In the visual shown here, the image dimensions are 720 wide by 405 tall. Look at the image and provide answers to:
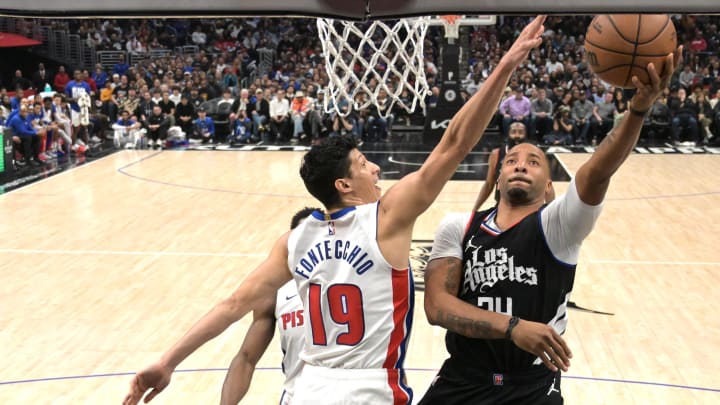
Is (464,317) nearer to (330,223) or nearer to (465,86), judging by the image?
(330,223)

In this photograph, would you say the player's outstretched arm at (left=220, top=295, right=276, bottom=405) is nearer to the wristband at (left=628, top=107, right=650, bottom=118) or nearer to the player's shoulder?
the player's shoulder

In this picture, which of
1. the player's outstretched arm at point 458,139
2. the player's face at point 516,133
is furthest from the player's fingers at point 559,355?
the player's face at point 516,133

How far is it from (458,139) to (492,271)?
0.70 meters

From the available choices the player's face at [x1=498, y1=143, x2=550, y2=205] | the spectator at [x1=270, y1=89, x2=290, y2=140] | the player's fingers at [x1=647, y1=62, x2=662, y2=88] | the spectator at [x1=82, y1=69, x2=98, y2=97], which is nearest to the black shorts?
the player's face at [x1=498, y1=143, x2=550, y2=205]

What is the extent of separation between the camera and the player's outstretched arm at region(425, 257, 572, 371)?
294cm

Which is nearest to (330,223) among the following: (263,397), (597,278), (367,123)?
(263,397)

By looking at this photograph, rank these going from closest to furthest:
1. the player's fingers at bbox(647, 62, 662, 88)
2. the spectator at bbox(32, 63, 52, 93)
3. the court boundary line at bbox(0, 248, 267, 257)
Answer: the player's fingers at bbox(647, 62, 662, 88) → the court boundary line at bbox(0, 248, 267, 257) → the spectator at bbox(32, 63, 52, 93)

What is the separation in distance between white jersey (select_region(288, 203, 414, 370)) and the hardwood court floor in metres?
2.80

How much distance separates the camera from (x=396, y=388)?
2947mm

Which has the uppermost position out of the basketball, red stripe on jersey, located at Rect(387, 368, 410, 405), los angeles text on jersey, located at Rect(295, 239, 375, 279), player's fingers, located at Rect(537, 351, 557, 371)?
the basketball

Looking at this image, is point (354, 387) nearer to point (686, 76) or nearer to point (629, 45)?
point (629, 45)

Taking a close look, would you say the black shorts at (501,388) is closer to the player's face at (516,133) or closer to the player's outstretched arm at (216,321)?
the player's outstretched arm at (216,321)

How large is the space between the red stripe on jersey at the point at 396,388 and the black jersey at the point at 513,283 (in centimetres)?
45

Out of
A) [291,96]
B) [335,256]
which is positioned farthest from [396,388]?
[291,96]
